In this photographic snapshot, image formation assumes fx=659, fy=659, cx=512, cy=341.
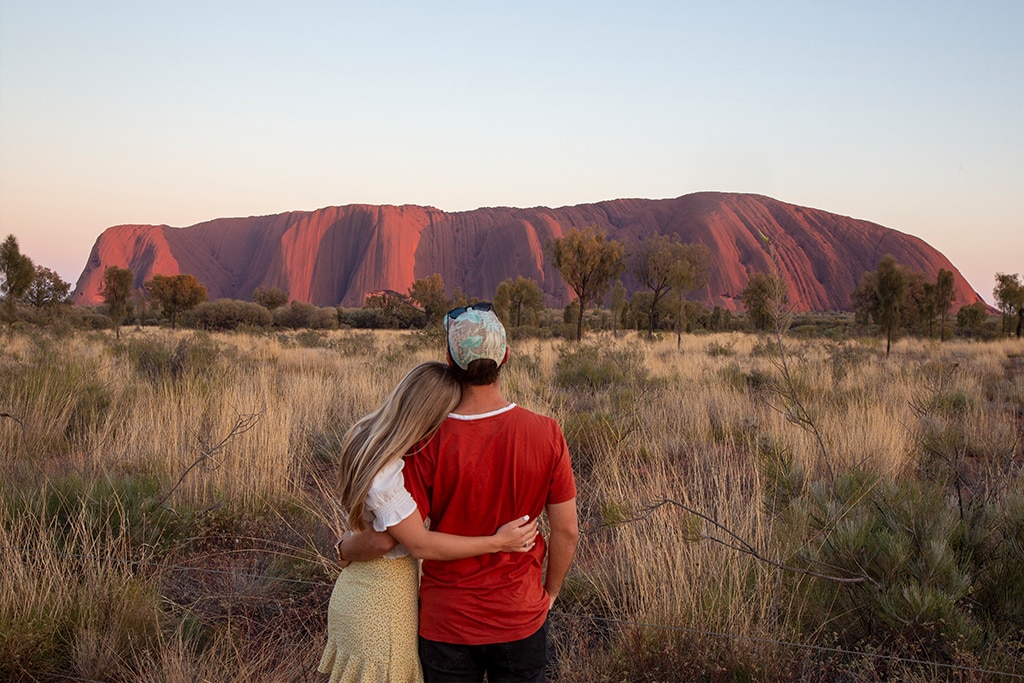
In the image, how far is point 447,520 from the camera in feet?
6.32

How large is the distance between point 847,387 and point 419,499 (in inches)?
387

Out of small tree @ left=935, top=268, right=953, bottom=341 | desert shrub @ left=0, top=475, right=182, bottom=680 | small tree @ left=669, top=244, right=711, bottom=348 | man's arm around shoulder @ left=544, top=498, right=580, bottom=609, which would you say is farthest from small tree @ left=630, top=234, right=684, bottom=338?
man's arm around shoulder @ left=544, top=498, right=580, bottom=609

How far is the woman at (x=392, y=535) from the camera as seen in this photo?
71.0 inches

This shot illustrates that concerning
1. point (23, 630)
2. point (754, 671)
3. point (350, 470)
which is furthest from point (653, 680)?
point (23, 630)

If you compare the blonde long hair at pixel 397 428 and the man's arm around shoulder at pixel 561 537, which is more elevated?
the blonde long hair at pixel 397 428

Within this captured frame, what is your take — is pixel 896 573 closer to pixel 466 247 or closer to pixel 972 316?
pixel 972 316

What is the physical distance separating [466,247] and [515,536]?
433ft

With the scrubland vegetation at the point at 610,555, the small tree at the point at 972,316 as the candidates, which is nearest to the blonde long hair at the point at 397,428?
the scrubland vegetation at the point at 610,555

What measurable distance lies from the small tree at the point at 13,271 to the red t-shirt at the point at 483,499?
25.9 m

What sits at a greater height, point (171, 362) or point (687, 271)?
point (687, 271)

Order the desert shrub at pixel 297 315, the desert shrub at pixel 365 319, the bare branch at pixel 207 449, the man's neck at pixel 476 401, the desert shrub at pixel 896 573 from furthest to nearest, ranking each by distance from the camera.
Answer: the desert shrub at pixel 365 319 → the desert shrub at pixel 297 315 → the bare branch at pixel 207 449 → the desert shrub at pixel 896 573 → the man's neck at pixel 476 401

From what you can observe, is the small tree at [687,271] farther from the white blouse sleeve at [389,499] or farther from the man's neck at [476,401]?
the white blouse sleeve at [389,499]

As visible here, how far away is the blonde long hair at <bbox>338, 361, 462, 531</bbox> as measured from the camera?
1.80 m

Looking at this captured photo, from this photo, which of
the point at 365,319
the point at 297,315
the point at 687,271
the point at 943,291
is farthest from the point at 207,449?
the point at 365,319
